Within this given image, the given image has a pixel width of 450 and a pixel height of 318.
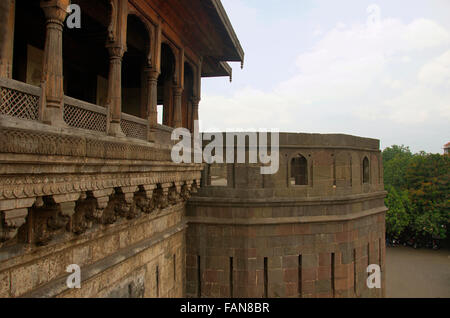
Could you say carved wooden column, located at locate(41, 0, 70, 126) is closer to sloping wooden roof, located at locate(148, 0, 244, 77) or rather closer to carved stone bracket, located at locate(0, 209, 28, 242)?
carved stone bracket, located at locate(0, 209, 28, 242)

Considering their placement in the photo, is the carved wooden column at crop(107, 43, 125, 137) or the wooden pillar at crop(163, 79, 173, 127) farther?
the wooden pillar at crop(163, 79, 173, 127)

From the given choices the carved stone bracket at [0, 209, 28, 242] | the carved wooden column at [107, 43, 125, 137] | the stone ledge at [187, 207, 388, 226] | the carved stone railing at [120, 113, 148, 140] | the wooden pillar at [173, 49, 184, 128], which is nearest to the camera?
the carved stone bracket at [0, 209, 28, 242]

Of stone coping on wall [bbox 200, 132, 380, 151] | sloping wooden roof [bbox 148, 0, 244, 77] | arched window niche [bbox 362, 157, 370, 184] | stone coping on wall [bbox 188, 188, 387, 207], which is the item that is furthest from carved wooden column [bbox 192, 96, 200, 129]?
arched window niche [bbox 362, 157, 370, 184]

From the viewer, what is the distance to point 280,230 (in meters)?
8.23

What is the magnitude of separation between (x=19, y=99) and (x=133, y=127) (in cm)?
237

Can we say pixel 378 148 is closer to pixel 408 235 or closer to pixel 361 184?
pixel 361 184

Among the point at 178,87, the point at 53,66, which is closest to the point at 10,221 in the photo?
the point at 53,66

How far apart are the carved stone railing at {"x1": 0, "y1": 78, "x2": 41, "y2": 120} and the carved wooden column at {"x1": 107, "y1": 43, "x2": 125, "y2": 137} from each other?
4.68ft

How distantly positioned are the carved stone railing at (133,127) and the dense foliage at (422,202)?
25513 millimetres

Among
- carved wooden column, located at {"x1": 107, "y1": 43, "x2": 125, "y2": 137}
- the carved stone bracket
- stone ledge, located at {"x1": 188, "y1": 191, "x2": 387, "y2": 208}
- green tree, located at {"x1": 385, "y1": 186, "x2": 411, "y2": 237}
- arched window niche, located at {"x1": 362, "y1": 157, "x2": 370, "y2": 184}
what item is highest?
carved wooden column, located at {"x1": 107, "y1": 43, "x2": 125, "y2": 137}

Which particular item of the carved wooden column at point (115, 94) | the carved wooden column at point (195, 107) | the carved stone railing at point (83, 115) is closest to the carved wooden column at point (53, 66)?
the carved stone railing at point (83, 115)

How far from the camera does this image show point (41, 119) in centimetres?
330

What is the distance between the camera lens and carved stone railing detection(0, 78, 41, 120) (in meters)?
2.87
